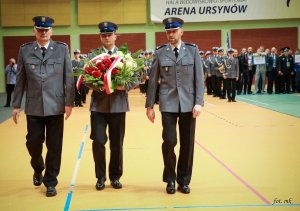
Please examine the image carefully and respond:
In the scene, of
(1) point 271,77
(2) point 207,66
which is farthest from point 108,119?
(1) point 271,77

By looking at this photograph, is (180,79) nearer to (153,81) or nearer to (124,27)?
(153,81)

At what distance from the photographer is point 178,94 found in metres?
5.48

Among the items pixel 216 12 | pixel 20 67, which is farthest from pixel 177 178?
pixel 216 12

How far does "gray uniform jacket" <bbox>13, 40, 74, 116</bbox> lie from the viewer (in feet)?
17.9

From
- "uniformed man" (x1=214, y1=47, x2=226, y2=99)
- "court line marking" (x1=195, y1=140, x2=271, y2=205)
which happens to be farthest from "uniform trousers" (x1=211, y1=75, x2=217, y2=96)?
"court line marking" (x1=195, y1=140, x2=271, y2=205)

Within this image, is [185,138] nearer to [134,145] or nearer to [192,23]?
[134,145]

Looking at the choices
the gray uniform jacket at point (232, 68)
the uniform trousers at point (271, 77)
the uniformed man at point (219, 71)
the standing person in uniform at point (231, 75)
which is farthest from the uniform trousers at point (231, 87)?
the uniform trousers at point (271, 77)

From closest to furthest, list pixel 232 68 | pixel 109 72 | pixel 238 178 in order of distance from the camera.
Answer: pixel 109 72 → pixel 238 178 → pixel 232 68

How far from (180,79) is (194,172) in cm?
166

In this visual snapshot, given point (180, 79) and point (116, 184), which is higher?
point (180, 79)

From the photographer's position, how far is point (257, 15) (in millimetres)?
26203

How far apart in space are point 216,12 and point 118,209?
22.7m

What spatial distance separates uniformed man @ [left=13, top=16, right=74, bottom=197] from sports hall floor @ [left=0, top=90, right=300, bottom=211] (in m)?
0.51

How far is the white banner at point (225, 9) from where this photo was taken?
26.0 metres
